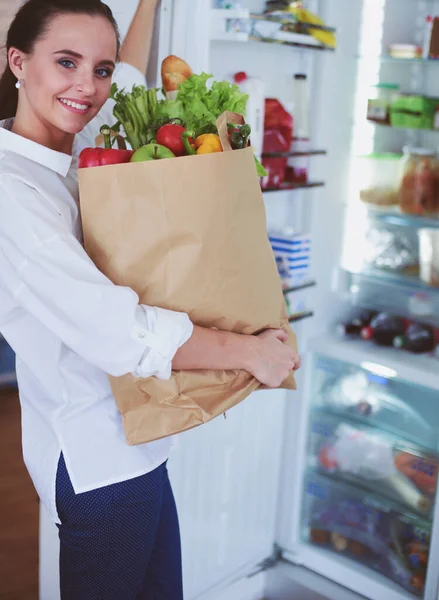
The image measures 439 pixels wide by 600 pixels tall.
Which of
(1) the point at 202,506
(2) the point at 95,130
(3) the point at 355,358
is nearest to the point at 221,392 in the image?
(2) the point at 95,130

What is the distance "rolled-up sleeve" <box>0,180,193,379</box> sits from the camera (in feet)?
3.60

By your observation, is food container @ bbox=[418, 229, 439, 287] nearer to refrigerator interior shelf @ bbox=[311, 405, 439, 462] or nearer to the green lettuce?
refrigerator interior shelf @ bbox=[311, 405, 439, 462]

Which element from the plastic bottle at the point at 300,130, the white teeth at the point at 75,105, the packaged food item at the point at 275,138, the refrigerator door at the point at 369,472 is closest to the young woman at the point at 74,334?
the white teeth at the point at 75,105

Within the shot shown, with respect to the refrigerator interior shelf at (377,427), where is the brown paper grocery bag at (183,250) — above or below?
above

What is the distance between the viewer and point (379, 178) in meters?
2.41

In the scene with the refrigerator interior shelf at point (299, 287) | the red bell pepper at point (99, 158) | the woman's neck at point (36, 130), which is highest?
the woman's neck at point (36, 130)

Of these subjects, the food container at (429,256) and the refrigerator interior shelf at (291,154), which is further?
the food container at (429,256)

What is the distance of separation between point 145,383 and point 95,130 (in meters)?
0.60

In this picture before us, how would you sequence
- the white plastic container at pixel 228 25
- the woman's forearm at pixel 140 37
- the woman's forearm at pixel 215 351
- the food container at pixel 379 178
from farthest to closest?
the food container at pixel 379 178 < the white plastic container at pixel 228 25 < the woman's forearm at pixel 140 37 < the woman's forearm at pixel 215 351

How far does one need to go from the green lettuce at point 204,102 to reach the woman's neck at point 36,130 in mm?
222

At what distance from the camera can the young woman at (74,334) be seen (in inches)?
43.8

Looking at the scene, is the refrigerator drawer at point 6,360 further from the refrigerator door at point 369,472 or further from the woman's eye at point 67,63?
the woman's eye at point 67,63

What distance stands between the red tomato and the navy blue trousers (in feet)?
1.81

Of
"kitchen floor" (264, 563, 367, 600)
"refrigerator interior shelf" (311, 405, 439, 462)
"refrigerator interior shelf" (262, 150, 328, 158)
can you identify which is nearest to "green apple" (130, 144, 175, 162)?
"refrigerator interior shelf" (262, 150, 328, 158)
